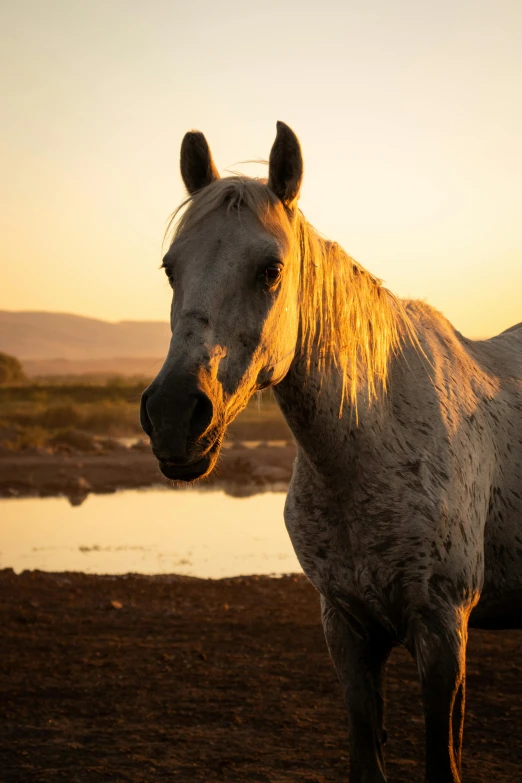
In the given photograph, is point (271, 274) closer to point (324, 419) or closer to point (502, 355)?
point (324, 419)

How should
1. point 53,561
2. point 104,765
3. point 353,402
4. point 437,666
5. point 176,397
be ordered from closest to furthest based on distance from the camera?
point 176,397 < point 437,666 < point 353,402 < point 104,765 < point 53,561

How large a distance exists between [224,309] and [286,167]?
1.84 ft

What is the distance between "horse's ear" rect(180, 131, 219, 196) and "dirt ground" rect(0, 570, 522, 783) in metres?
2.96

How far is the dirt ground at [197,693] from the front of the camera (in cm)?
422

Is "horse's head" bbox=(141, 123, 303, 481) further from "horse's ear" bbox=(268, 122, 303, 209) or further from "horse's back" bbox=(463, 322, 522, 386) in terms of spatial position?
"horse's back" bbox=(463, 322, 522, 386)

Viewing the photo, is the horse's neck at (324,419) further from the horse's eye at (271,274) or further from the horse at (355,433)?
the horse's eye at (271,274)

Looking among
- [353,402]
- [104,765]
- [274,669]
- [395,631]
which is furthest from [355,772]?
[274,669]

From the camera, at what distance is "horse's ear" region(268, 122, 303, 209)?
2434 mm

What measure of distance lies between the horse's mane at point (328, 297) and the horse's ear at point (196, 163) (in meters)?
0.12

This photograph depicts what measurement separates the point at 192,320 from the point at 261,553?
8070 millimetres

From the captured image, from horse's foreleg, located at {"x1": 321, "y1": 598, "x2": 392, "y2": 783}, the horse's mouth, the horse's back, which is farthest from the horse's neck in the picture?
the horse's back

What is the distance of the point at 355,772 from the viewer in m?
2.82

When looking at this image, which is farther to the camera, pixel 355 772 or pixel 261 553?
pixel 261 553

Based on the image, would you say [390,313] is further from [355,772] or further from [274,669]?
[274,669]
